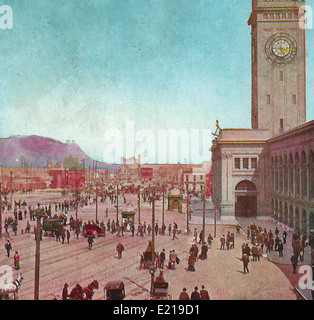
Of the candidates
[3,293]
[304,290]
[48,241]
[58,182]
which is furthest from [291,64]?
[58,182]

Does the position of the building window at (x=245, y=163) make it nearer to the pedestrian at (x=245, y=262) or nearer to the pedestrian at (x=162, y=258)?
the pedestrian at (x=245, y=262)

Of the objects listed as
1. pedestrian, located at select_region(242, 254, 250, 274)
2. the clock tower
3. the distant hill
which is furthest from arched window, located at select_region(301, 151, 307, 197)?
the distant hill

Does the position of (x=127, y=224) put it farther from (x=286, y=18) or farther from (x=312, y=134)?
(x=286, y=18)

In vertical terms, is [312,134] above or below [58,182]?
above

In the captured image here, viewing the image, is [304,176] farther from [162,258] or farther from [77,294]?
[77,294]

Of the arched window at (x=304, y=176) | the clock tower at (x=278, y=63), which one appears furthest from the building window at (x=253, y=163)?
the arched window at (x=304, y=176)

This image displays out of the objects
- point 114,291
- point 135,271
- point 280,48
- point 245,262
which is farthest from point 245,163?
point 114,291

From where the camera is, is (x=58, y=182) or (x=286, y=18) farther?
(x=58, y=182)
